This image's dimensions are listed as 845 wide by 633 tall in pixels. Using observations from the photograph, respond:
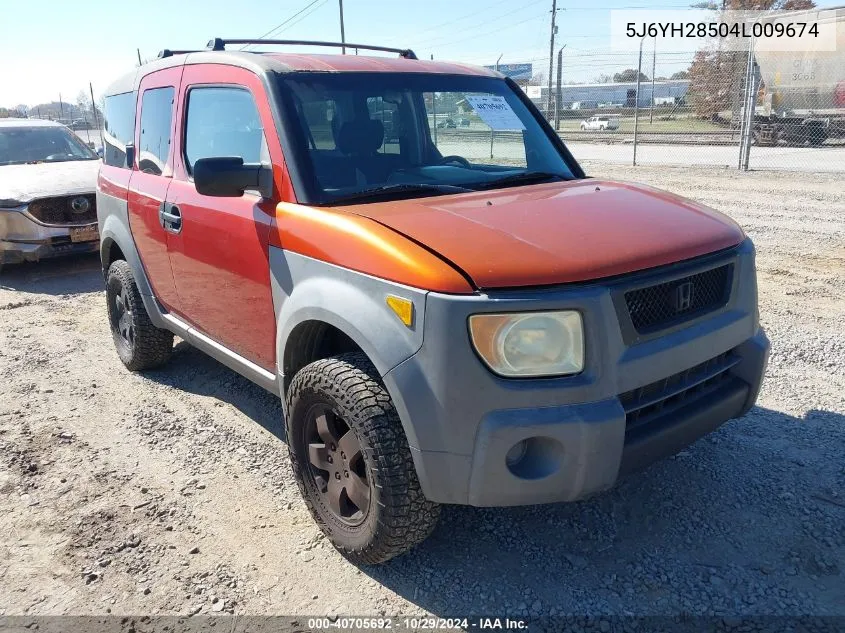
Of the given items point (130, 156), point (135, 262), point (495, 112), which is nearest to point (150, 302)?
point (135, 262)

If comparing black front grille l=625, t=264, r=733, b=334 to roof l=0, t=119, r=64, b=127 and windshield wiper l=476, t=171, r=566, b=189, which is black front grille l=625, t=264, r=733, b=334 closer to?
windshield wiper l=476, t=171, r=566, b=189

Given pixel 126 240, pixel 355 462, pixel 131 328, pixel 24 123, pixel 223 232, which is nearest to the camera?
pixel 355 462

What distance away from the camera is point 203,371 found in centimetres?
497

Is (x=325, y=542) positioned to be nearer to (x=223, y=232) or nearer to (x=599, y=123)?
(x=223, y=232)

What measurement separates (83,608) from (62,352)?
3.46 m

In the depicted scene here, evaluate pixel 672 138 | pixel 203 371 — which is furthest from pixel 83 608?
pixel 672 138

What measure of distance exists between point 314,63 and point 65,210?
19.5ft

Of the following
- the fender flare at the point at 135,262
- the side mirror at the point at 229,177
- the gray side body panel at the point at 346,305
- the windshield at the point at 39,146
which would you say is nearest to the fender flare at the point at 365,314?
the gray side body panel at the point at 346,305

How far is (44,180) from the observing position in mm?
8125

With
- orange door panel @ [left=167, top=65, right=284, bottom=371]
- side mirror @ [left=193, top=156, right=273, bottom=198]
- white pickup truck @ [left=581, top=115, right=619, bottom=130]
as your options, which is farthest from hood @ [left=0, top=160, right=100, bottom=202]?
white pickup truck @ [left=581, top=115, right=619, bottom=130]

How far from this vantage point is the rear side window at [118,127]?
4586 mm

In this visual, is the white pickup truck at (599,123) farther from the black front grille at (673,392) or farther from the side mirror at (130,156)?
the black front grille at (673,392)

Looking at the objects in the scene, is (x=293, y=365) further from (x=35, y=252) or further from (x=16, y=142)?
(x=16, y=142)

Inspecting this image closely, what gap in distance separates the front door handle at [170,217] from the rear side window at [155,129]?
30cm
